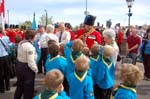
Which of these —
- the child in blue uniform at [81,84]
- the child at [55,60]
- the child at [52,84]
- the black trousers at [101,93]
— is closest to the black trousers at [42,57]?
the black trousers at [101,93]

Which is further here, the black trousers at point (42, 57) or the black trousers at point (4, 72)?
the black trousers at point (42, 57)

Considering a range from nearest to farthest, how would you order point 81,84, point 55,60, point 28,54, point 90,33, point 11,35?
point 81,84
point 55,60
point 28,54
point 90,33
point 11,35

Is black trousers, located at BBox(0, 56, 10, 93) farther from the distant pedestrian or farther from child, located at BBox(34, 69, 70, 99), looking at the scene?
child, located at BBox(34, 69, 70, 99)

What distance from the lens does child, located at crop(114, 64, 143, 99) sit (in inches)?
200

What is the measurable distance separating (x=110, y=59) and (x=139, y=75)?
2527mm

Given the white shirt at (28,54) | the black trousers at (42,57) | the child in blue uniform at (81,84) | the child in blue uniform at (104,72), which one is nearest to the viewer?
the child in blue uniform at (81,84)

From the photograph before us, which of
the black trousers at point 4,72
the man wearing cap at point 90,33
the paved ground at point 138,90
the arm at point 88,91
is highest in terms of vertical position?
the man wearing cap at point 90,33

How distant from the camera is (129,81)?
16.8 feet

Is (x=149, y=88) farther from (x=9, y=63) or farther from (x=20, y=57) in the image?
(x=20, y=57)

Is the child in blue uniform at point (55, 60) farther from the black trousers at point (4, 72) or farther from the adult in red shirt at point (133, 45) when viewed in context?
the adult in red shirt at point (133, 45)

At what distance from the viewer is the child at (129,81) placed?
5.09 meters

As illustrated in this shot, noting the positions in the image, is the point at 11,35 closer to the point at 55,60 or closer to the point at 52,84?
the point at 55,60

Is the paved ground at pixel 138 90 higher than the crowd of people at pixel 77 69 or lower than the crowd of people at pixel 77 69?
lower

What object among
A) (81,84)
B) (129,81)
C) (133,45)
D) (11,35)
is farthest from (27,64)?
(11,35)
